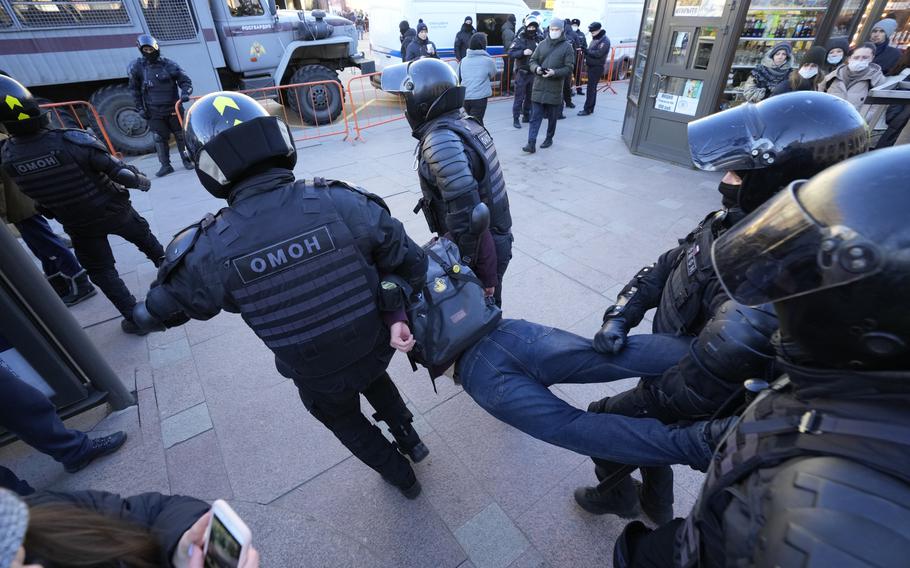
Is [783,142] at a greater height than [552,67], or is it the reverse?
[783,142]

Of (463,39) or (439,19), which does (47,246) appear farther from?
(439,19)

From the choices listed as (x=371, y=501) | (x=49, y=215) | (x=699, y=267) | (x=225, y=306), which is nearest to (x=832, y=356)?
(x=699, y=267)

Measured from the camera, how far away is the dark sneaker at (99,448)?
241 centimetres

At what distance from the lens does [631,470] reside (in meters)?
1.81

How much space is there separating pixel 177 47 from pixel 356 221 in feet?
28.7

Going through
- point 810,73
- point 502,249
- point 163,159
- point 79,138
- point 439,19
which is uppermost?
point 439,19

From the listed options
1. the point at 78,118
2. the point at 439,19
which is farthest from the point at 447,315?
the point at 439,19

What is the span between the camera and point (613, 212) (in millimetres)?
5168

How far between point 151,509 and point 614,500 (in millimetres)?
1914

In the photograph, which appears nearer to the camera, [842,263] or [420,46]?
[842,263]

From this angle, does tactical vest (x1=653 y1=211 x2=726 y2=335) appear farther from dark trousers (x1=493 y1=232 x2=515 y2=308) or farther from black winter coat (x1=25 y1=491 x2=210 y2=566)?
black winter coat (x1=25 y1=491 x2=210 y2=566)

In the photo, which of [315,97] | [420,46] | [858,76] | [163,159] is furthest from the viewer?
[420,46]

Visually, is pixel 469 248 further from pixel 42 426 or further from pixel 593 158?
pixel 593 158

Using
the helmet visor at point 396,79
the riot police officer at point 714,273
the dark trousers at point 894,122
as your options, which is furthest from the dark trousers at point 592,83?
the riot police officer at point 714,273
